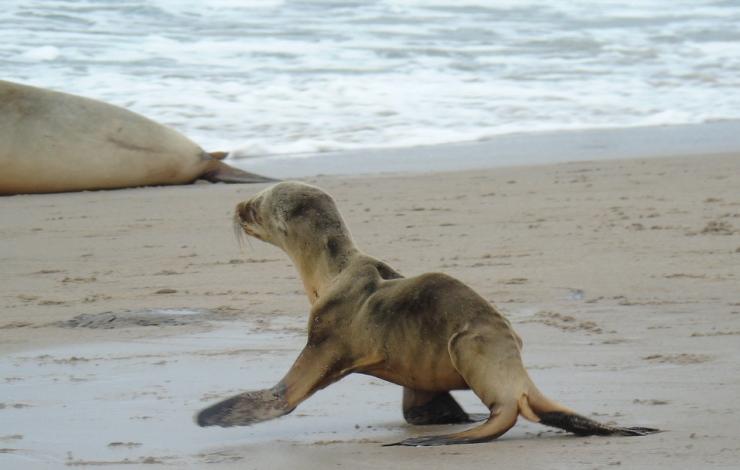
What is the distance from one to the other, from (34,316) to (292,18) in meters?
12.3

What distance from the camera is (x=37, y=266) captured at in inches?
229

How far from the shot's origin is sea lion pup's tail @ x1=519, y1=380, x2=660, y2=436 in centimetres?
282

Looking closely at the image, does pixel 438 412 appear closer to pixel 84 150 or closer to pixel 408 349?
pixel 408 349

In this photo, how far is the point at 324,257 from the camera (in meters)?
3.42

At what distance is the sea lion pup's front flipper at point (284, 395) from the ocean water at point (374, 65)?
637 cm

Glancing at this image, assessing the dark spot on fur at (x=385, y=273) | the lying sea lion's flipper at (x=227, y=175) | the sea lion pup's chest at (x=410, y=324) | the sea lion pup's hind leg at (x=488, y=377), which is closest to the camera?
the sea lion pup's hind leg at (x=488, y=377)

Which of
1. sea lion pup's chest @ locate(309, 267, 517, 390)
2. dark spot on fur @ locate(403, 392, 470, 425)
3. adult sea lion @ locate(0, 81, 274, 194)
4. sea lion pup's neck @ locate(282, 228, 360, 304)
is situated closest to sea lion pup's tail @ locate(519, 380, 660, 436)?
sea lion pup's chest @ locate(309, 267, 517, 390)

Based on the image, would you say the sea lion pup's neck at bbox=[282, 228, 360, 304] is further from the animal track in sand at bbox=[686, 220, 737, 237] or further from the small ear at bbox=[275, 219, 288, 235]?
the animal track in sand at bbox=[686, 220, 737, 237]

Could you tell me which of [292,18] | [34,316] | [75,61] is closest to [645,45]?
[292,18]

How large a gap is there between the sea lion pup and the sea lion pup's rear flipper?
4691 millimetres

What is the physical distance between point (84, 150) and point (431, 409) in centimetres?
575

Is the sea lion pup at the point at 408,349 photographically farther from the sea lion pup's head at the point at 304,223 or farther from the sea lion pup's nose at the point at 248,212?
the sea lion pup's nose at the point at 248,212

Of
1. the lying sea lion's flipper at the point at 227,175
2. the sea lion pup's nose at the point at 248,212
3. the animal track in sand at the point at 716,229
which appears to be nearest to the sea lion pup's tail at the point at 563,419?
the sea lion pup's nose at the point at 248,212

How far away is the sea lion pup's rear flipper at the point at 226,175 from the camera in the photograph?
26.6 ft
